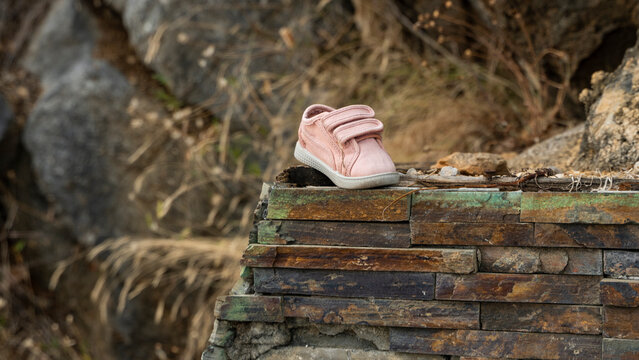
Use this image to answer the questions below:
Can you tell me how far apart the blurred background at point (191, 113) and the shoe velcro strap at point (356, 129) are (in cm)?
98

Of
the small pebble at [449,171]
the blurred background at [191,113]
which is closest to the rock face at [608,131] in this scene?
the blurred background at [191,113]

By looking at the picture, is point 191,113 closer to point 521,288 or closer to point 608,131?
point 608,131

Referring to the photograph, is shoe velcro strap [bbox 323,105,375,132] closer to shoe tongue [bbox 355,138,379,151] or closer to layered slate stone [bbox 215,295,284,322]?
shoe tongue [bbox 355,138,379,151]

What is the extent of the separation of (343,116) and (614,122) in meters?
0.97

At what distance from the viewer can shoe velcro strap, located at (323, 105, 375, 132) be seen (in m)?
1.59

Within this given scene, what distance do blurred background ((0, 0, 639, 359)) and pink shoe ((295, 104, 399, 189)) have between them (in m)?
0.98

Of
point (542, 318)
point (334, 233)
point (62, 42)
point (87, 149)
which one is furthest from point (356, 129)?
point (62, 42)

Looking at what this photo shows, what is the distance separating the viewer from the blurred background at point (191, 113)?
294cm

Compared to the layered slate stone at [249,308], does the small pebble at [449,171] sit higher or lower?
higher

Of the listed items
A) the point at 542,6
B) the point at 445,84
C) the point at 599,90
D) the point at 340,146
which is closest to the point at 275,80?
the point at 445,84

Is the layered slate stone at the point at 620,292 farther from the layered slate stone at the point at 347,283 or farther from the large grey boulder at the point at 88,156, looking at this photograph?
the large grey boulder at the point at 88,156

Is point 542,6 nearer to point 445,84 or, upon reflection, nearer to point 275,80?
point 445,84

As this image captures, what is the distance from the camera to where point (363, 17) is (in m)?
3.54

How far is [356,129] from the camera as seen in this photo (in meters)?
1.57
